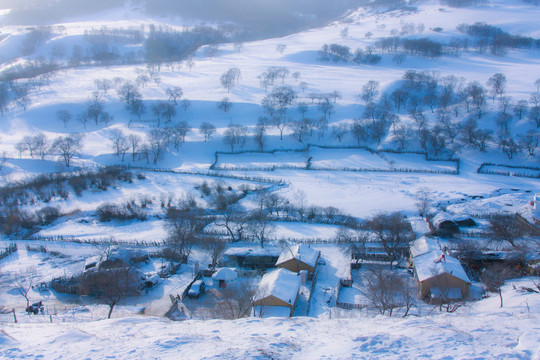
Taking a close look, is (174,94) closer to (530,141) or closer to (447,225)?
(447,225)

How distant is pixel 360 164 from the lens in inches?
1475

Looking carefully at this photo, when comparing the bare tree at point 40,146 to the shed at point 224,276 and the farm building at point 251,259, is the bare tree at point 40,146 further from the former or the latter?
the shed at point 224,276

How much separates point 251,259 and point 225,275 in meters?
2.50

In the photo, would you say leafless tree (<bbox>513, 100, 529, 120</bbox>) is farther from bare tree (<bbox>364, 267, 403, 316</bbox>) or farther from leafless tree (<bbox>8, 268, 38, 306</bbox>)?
leafless tree (<bbox>8, 268, 38, 306</bbox>)

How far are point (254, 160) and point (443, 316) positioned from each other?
98.8 feet

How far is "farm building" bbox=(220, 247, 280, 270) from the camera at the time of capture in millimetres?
19466

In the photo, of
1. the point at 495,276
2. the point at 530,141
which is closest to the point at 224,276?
the point at 495,276

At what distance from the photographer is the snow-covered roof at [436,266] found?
15805 millimetres

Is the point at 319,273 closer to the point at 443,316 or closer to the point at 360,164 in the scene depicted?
the point at 443,316

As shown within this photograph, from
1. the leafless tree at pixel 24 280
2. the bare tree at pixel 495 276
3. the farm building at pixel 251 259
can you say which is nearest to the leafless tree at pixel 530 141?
the bare tree at pixel 495 276

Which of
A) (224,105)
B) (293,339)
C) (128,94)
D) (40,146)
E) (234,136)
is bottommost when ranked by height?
(293,339)

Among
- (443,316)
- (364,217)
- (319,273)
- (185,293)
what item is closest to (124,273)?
(185,293)

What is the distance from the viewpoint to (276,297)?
14750mm

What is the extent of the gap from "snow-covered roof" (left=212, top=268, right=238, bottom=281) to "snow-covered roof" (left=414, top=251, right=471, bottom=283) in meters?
7.84
